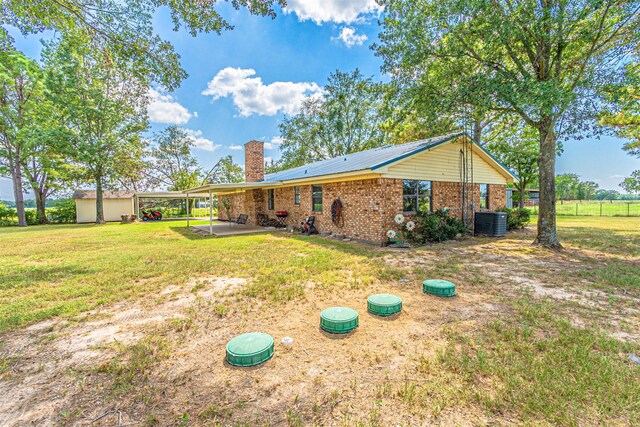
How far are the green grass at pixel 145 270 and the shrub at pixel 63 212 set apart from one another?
17.0m

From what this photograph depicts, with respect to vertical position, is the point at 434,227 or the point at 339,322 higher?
the point at 434,227

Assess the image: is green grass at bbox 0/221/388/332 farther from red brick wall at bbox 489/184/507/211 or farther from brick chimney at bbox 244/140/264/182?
brick chimney at bbox 244/140/264/182

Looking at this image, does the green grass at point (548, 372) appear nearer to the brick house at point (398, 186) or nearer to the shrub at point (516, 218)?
the brick house at point (398, 186)

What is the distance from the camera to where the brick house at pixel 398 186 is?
873cm

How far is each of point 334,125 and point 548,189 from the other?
72.2 ft

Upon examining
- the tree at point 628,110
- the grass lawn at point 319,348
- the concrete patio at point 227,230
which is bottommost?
the grass lawn at point 319,348

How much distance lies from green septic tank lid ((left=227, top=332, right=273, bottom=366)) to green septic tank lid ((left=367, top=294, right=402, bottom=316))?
1.49 metres

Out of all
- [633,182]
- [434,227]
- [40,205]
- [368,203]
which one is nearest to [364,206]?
[368,203]

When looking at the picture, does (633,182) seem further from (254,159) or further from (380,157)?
(254,159)

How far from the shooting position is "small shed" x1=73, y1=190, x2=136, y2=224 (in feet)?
73.4

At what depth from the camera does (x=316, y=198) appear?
11.7 meters

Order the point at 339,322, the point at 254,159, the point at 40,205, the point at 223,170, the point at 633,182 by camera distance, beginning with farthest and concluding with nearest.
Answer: the point at 223,170 < the point at 40,205 < the point at 254,159 < the point at 633,182 < the point at 339,322

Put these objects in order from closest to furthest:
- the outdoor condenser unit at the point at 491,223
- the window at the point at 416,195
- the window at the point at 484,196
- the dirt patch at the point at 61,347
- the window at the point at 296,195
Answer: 1. the dirt patch at the point at 61,347
2. the window at the point at 416,195
3. the outdoor condenser unit at the point at 491,223
4. the window at the point at 484,196
5. the window at the point at 296,195

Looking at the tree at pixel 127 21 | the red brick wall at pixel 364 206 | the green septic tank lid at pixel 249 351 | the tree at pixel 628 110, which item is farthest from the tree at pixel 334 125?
the green septic tank lid at pixel 249 351
